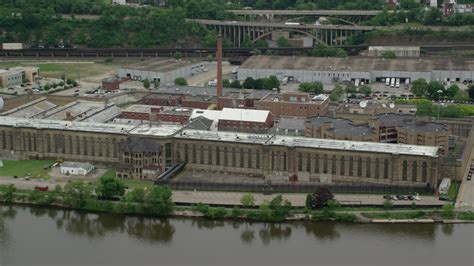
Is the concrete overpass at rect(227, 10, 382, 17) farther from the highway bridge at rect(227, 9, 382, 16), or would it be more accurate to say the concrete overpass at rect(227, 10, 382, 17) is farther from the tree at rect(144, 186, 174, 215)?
the tree at rect(144, 186, 174, 215)

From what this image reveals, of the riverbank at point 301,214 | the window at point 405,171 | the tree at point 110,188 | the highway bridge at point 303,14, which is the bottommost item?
the riverbank at point 301,214

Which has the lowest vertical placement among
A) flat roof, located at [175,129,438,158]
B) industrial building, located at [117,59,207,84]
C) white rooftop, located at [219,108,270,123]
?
flat roof, located at [175,129,438,158]

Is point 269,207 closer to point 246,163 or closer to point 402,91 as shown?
point 246,163

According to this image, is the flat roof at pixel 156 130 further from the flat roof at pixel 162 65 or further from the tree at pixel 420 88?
the flat roof at pixel 162 65

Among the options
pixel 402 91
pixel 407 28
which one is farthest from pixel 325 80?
pixel 407 28

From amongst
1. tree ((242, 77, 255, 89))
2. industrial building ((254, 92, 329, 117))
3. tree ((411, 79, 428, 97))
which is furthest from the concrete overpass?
industrial building ((254, 92, 329, 117))

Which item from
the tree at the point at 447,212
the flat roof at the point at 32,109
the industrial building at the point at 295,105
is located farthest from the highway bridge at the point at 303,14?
the tree at the point at 447,212
